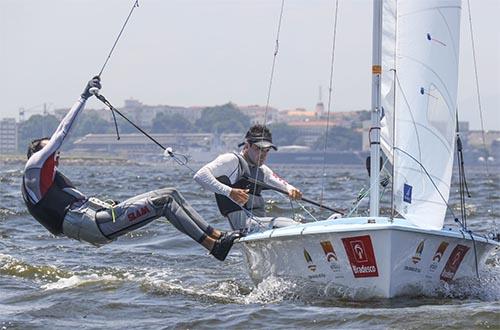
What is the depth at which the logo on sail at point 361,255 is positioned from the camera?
8836mm

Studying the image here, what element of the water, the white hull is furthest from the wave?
the white hull

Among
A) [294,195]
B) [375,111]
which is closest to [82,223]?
[294,195]

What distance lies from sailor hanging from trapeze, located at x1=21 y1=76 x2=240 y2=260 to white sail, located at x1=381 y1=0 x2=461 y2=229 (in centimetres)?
154

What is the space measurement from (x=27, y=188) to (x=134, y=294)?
1236 millimetres

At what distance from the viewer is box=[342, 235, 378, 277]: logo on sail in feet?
29.0

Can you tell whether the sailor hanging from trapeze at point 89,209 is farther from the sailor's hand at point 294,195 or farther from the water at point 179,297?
the sailor's hand at point 294,195

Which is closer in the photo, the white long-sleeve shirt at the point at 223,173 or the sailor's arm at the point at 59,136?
the sailor's arm at the point at 59,136

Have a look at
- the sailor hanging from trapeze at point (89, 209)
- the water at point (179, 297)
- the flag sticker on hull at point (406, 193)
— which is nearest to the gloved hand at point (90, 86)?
the sailor hanging from trapeze at point (89, 209)

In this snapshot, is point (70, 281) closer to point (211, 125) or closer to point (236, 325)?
point (236, 325)

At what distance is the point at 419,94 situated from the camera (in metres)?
9.81

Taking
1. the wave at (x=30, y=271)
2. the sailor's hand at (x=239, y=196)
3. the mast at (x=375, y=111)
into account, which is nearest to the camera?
the mast at (x=375, y=111)

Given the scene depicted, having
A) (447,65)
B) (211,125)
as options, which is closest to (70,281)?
(447,65)

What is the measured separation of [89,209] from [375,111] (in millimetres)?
2349

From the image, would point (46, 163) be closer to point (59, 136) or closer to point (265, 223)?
point (59, 136)
